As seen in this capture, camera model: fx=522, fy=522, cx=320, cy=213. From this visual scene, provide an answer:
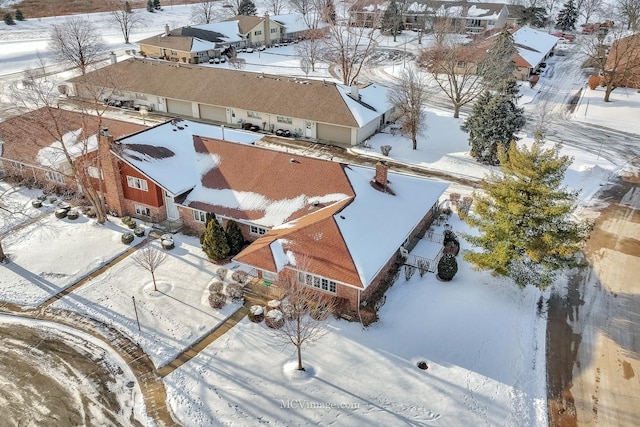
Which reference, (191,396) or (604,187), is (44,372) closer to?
(191,396)

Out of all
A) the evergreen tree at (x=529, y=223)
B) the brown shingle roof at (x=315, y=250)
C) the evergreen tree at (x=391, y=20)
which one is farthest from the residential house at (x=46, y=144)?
the evergreen tree at (x=391, y=20)

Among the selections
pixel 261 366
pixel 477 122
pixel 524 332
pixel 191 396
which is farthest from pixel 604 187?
pixel 191 396

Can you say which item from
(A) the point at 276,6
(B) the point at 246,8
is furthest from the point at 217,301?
(A) the point at 276,6

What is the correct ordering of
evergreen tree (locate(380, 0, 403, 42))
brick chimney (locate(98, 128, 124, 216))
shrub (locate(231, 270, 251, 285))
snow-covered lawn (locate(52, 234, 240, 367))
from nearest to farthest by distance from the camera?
1. snow-covered lawn (locate(52, 234, 240, 367))
2. shrub (locate(231, 270, 251, 285))
3. brick chimney (locate(98, 128, 124, 216))
4. evergreen tree (locate(380, 0, 403, 42))

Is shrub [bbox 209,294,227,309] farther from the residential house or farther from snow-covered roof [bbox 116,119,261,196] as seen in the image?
the residential house

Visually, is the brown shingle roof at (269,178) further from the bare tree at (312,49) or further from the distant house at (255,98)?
the bare tree at (312,49)

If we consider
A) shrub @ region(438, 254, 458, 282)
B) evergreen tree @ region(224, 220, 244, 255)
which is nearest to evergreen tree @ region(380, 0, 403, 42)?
evergreen tree @ region(224, 220, 244, 255)

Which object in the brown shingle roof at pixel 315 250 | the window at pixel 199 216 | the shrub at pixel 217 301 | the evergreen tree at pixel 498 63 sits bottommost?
the shrub at pixel 217 301
